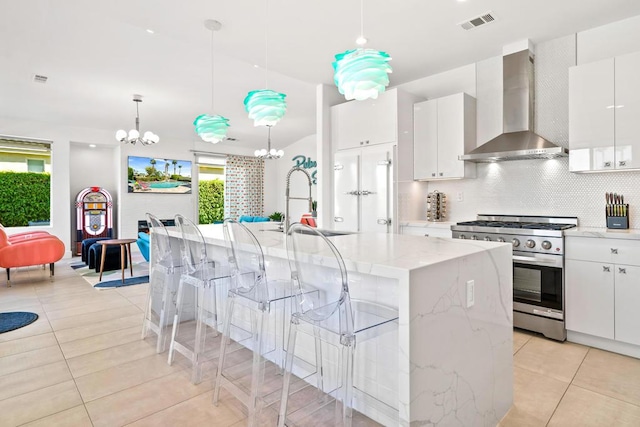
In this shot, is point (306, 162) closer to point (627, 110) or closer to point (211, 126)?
point (211, 126)

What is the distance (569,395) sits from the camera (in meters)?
2.20

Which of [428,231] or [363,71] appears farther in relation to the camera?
[428,231]

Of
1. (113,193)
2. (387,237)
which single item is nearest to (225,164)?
(113,193)

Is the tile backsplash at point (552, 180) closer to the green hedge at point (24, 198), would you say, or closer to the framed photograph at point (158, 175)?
the framed photograph at point (158, 175)

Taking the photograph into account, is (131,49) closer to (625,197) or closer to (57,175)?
(57,175)

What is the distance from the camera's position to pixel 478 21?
3240mm

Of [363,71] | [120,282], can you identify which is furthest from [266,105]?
[120,282]

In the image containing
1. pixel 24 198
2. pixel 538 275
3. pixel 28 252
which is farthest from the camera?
pixel 24 198

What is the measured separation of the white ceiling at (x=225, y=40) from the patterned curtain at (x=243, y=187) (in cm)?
367

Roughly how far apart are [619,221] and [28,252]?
721 centimetres

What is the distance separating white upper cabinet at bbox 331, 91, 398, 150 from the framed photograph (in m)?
5.36

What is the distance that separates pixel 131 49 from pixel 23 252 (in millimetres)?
3359

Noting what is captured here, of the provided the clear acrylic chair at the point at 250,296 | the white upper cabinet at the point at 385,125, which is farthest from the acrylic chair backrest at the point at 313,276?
the white upper cabinet at the point at 385,125

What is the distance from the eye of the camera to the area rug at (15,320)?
3375mm
